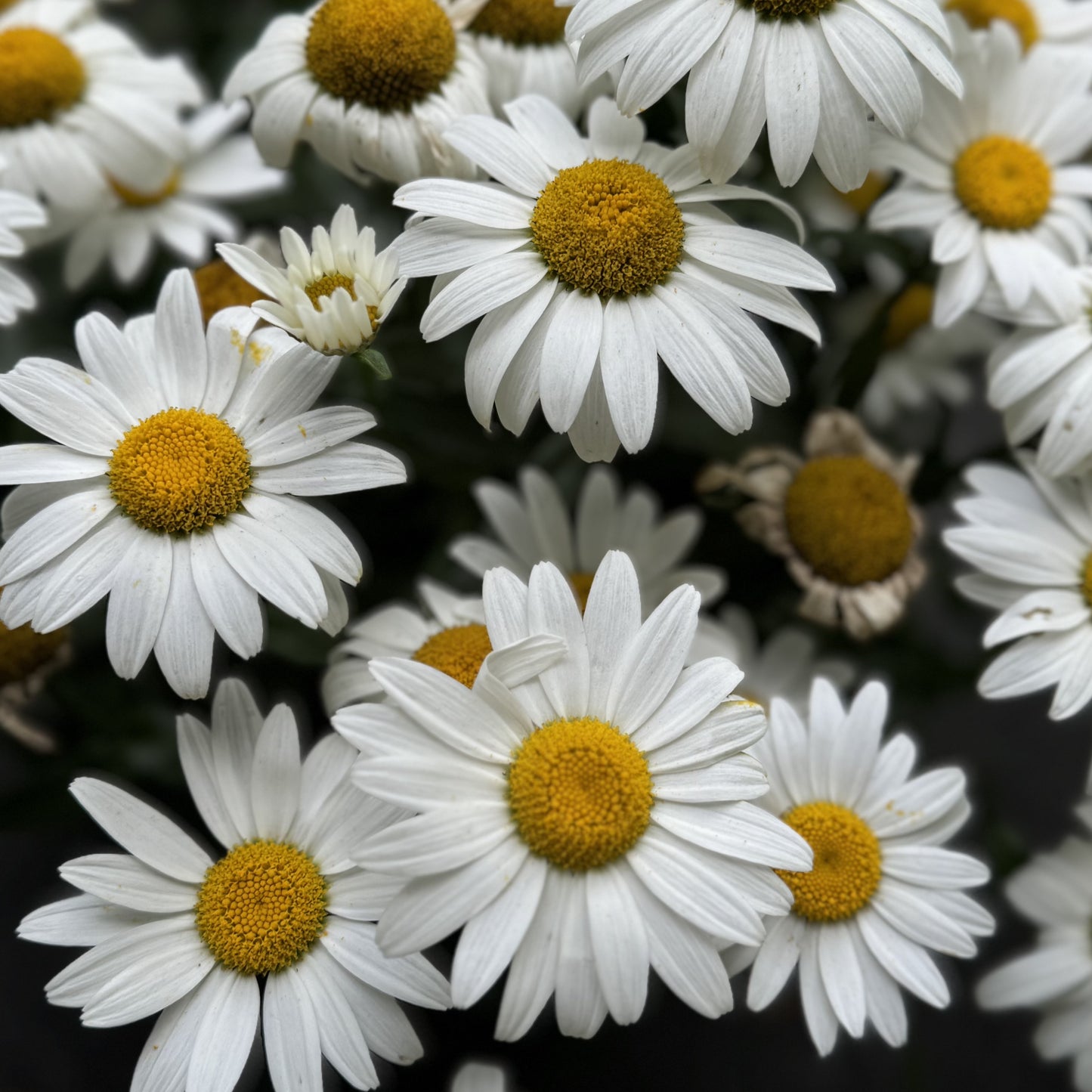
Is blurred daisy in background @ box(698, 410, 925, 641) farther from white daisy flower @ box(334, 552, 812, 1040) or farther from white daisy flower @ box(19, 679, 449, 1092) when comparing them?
white daisy flower @ box(19, 679, 449, 1092)

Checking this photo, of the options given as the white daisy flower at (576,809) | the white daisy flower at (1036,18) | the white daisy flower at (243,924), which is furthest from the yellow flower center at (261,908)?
the white daisy flower at (1036,18)

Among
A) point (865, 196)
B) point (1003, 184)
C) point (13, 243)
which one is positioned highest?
point (1003, 184)

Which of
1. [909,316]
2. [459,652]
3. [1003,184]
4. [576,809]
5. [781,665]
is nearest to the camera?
[576,809]

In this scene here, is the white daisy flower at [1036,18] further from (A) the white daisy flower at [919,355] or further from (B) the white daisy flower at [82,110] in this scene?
(B) the white daisy flower at [82,110]

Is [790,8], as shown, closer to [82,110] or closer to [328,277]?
[328,277]

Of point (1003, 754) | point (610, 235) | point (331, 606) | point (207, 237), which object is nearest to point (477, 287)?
point (610, 235)

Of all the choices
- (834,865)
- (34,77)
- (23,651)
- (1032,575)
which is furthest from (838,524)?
(34,77)
